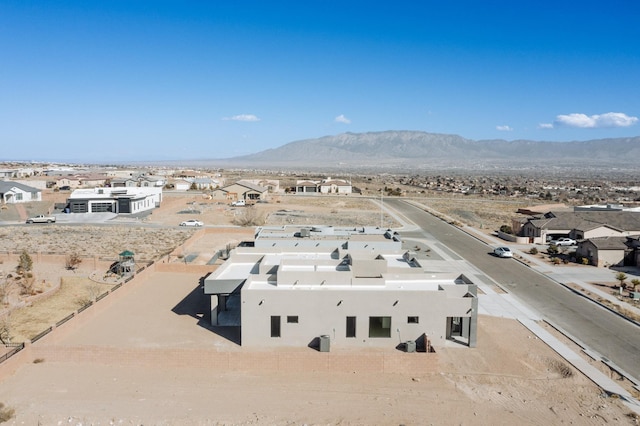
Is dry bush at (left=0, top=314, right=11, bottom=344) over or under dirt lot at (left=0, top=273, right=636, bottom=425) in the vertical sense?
over

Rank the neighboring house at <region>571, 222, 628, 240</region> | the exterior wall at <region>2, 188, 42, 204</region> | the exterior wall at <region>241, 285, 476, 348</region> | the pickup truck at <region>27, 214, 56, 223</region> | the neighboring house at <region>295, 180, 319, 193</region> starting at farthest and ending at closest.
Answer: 1. the neighboring house at <region>295, 180, 319, 193</region>
2. the exterior wall at <region>2, 188, 42, 204</region>
3. the pickup truck at <region>27, 214, 56, 223</region>
4. the neighboring house at <region>571, 222, 628, 240</region>
5. the exterior wall at <region>241, 285, 476, 348</region>

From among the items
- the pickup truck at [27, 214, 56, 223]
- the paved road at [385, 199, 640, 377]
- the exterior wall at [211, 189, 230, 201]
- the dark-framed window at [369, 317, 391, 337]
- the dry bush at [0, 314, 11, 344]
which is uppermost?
the exterior wall at [211, 189, 230, 201]

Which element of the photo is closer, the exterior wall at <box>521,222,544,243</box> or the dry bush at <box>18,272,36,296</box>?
the dry bush at <box>18,272,36,296</box>

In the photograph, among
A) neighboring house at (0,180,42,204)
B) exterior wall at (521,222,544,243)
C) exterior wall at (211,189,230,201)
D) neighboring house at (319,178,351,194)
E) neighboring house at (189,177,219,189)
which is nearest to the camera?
exterior wall at (521,222,544,243)

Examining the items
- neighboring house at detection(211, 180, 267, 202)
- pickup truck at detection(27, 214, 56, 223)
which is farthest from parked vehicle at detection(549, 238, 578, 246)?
pickup truck at detection(27, 214, 56, 223)

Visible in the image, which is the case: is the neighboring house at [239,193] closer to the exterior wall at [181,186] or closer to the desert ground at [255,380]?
the exterior wall at [181,186]

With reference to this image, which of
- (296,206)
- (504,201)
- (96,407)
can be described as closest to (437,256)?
(96,407)

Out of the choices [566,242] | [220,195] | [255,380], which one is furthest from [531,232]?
[220,195]

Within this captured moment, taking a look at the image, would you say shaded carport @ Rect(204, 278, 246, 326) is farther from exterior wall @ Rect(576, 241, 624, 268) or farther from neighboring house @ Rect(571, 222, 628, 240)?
neighboring house @ Rect(571, 222, 628, 240)

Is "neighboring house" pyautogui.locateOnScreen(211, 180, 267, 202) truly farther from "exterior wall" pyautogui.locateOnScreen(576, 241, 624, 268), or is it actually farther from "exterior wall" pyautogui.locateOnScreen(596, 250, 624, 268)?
"exterior wall" pyautogui.locateOnScreen(596, 250, 624, 268)
